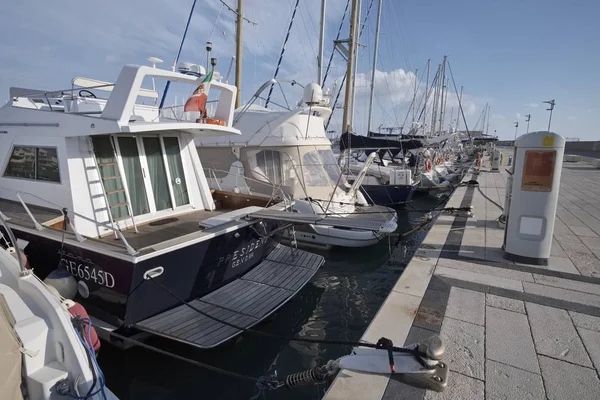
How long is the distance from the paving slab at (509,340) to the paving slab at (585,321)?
0.49 m

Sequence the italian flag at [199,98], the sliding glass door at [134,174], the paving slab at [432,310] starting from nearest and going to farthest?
the paving slab at [432,310]
the italian flag at [199,98]
the sliding glass door at [134,174]

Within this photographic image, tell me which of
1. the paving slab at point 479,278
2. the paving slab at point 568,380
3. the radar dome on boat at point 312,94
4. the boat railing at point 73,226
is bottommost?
the paving slab at point 568,380

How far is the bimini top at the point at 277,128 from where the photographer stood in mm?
9680

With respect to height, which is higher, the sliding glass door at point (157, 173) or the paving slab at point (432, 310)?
the sliding glass door at point (157, 173)

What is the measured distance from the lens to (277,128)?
9.73m

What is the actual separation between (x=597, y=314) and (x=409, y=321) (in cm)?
212

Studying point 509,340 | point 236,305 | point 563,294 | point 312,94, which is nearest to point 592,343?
point 509,340

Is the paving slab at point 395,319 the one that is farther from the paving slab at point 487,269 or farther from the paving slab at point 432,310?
the paving slab at point 487,269

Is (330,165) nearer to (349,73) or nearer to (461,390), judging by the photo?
(349,73)

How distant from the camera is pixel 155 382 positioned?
396 centimetres

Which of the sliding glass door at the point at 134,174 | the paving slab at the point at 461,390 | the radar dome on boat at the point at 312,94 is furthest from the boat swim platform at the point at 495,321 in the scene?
the radar dome on boat at the point at 312,94

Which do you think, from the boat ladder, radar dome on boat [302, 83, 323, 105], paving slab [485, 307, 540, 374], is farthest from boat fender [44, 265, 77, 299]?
radar dome on boat [302, 83, 323, 105]

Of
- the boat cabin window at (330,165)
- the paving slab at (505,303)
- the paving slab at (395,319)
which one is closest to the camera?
the paving slab at (395,319)

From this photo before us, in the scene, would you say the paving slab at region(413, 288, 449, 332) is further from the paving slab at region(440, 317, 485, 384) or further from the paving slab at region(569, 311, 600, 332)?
the paving slab at region(569, 311, 600, 332)
